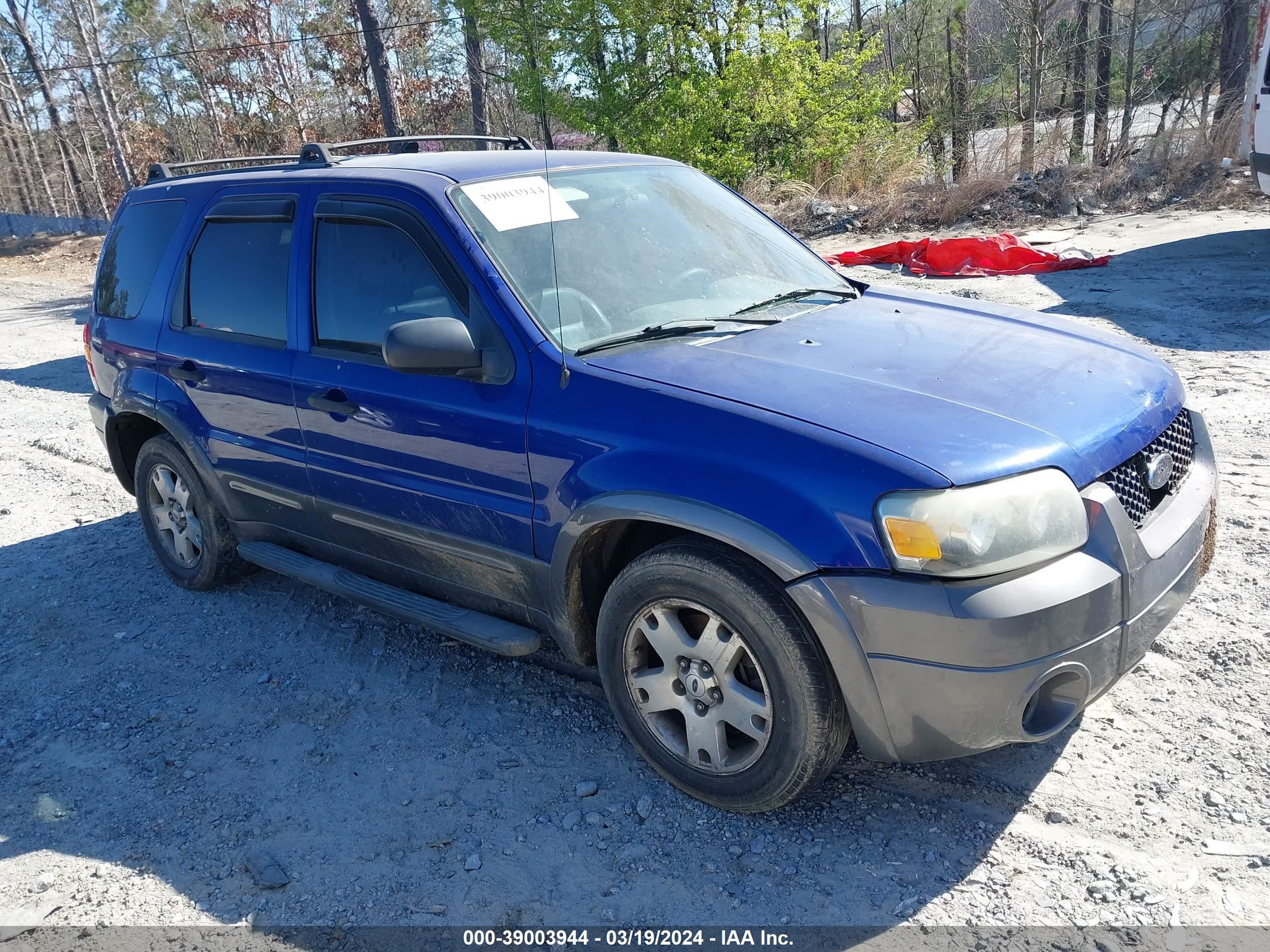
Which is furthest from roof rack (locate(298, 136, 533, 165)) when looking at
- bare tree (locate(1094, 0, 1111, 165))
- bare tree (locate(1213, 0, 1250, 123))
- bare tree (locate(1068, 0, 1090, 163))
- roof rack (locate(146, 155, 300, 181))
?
bare tree (locate(1213, 0, 1250, 123))

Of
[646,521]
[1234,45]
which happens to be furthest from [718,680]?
[1234,45]

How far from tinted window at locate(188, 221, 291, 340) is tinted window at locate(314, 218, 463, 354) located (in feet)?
0.81

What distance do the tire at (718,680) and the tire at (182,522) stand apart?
2.46 metres

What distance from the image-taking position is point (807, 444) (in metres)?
2.57

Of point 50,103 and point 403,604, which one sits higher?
point 50,103

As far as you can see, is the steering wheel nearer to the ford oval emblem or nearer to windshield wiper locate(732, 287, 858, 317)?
windshield wiper locate(732, 287, 858, 317)

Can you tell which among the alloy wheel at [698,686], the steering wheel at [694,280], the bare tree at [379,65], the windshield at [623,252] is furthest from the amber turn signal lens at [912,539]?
the bare tree at [379,65]

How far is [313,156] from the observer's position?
4.16 metres

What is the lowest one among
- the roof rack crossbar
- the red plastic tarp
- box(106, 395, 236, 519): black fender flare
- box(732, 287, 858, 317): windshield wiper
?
the red plastic tarp

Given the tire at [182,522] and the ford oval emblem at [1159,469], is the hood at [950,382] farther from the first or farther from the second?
the tire at [182,522]

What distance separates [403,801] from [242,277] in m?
2.34

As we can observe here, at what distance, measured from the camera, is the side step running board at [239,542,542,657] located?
337 cm

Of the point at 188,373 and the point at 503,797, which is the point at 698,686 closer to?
the point at 503,797

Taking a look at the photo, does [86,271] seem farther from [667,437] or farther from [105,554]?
[667,437]
